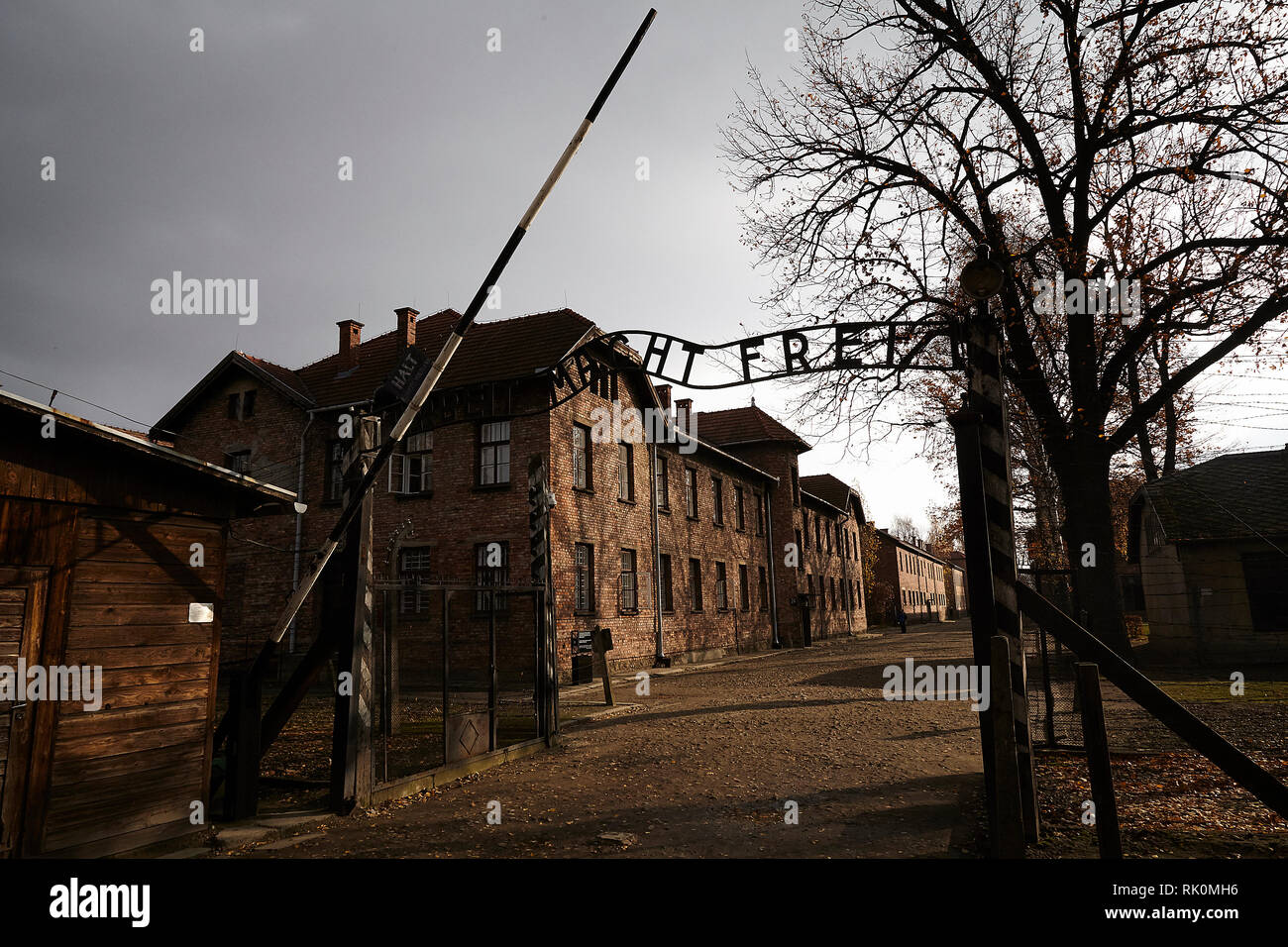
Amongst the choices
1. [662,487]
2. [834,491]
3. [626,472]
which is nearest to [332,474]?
[626,472]

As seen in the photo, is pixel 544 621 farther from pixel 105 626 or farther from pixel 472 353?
pixel 472 353

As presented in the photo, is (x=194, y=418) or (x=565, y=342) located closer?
(x=565, y=342)

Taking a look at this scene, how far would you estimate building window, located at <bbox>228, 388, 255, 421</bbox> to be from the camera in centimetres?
2394

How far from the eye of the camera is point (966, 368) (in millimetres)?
7168

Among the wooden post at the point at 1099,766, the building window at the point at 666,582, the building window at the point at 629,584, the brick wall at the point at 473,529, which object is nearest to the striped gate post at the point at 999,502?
the wooden post at the point at 1099,766

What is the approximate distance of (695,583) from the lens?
90.8 ft

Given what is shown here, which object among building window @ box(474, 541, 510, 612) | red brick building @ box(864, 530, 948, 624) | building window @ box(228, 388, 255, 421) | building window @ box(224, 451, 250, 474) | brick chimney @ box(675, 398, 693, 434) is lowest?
red brick building @ box(864, 530, 948, 624)

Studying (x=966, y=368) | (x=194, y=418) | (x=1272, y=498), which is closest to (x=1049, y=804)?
(x=966, y=368)

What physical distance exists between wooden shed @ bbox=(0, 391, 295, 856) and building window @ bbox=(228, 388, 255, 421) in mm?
18799

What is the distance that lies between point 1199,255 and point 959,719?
9.70 m

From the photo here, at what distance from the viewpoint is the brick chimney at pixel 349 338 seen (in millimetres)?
25578

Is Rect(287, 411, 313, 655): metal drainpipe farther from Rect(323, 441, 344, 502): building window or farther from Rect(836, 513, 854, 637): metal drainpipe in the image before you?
Rect(836, 513, 854, 637): metal drainpipe

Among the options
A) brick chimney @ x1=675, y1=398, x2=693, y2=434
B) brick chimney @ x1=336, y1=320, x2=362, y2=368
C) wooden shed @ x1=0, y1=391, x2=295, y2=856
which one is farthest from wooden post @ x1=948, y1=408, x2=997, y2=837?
brick chimney @ x1=675, y1=398, x2=693, y2=434
